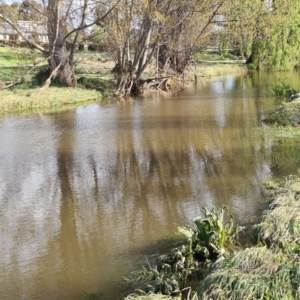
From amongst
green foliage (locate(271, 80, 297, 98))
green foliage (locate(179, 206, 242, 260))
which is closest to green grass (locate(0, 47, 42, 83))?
green foliage (locate(271, 80, 297, 98))

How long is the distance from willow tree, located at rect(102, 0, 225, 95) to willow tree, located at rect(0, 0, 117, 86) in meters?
1.01

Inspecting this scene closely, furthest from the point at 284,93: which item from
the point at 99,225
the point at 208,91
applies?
the point at 99,225

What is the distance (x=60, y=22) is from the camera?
69.8ft

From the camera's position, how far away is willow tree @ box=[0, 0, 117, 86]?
2022cm

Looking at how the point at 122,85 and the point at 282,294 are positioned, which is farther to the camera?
the point at 122,85

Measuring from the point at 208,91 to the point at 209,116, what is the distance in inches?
336

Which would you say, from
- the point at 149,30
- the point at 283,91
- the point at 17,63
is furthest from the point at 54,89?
the point at 283,91

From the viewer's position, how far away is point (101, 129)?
538 inches

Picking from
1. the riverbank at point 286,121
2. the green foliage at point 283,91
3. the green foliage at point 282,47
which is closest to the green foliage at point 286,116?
the riverbank at point 286,121

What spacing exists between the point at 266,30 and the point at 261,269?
24.0 metres

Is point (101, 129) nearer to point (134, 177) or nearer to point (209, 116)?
point (209, 116)

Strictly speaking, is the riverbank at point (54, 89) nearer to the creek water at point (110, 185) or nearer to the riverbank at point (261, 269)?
the creek water at point (110, 185)

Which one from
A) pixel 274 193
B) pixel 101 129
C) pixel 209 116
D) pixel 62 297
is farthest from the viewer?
pixel 209 116

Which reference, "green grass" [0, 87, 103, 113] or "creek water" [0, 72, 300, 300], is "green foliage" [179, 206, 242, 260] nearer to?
"creek water" [0, 72, 300, 300]
